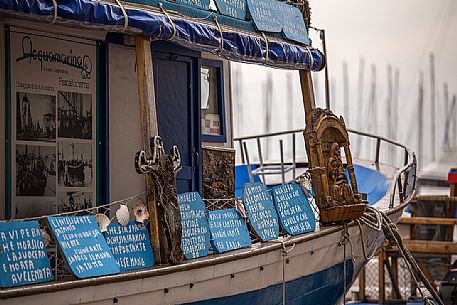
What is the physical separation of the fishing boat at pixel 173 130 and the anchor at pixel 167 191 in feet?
0.08

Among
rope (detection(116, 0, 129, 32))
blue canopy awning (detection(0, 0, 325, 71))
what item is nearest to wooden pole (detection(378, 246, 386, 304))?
blue canopy awning (detection(0, 0, 325, 71))

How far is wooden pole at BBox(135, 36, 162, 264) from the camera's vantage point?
28.3 feet

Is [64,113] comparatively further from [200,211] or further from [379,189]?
[379,189]

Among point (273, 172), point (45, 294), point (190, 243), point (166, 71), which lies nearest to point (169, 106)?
point (166, 71)

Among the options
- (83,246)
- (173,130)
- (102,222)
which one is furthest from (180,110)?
(83,246)

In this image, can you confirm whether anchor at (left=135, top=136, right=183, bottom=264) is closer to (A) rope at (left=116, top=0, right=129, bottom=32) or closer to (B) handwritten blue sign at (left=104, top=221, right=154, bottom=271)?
(B) handwritten blue sign at (left=104, top=221, right=154, bottom=271)

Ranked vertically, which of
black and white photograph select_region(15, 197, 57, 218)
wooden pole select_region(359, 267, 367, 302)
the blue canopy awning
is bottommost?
wooden pole select_region(359, 267, 367, 302)

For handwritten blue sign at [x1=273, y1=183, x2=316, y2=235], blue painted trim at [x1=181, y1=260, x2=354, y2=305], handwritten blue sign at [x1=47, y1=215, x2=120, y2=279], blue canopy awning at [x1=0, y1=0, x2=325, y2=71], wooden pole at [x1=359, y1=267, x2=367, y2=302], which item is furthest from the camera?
wooden pole at [x1=359, y1=267, x2=367, y2=302]

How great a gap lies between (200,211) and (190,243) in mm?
337

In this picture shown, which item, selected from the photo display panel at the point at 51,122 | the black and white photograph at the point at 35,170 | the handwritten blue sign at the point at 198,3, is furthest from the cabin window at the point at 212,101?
the black and white photograph at the point at 35,170

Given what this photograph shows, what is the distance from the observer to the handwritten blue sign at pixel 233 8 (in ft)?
34.3

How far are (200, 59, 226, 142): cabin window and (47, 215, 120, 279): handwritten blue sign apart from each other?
346 centimetres

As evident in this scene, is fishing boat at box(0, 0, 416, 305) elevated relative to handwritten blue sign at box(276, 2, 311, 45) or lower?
lower

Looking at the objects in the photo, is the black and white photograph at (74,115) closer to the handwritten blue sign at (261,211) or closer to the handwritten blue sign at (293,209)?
the handwritten blue sign at (261,211)
